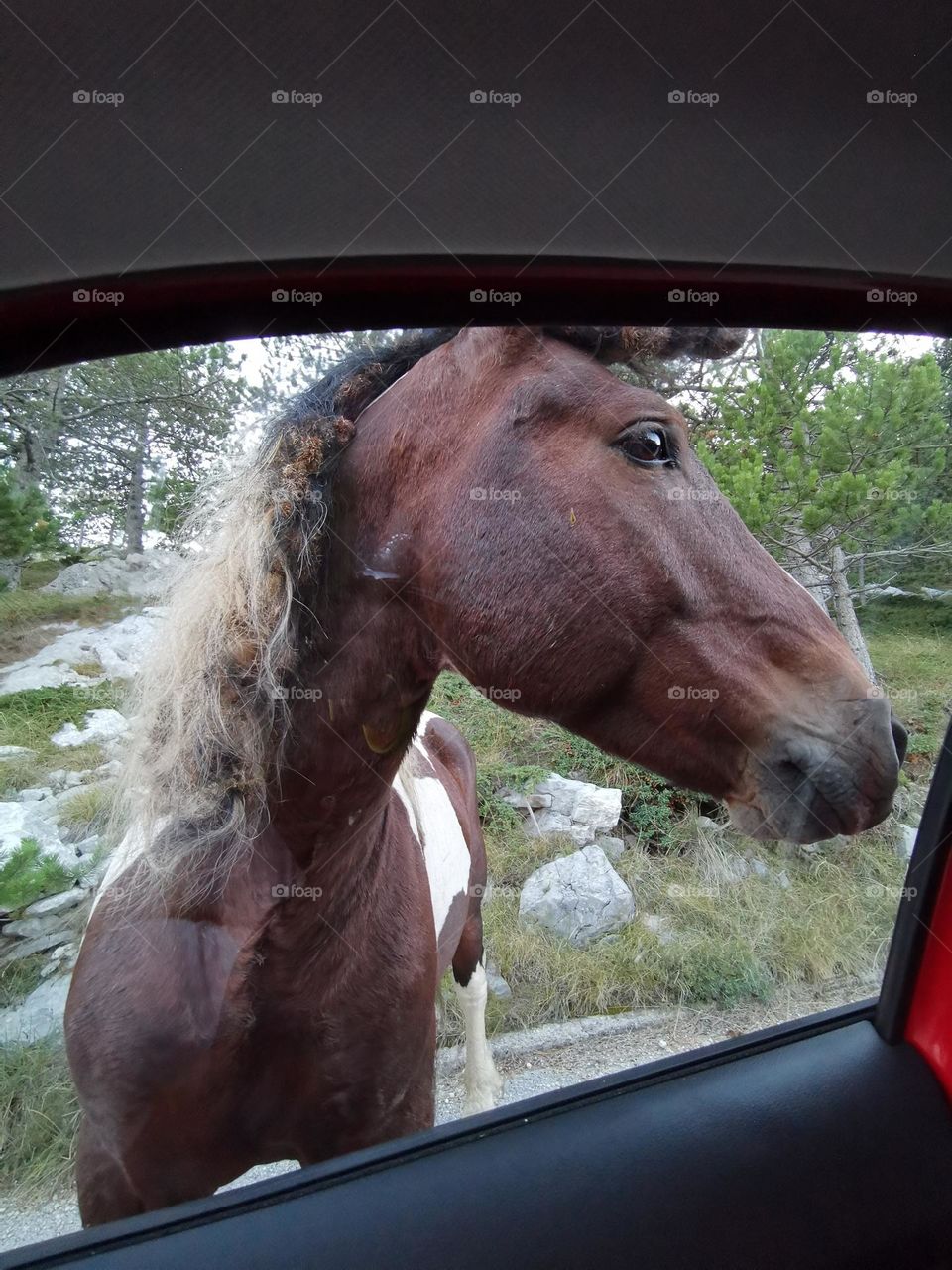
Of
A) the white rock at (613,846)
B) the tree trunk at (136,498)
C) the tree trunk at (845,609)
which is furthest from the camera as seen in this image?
the white rock at (613,846)

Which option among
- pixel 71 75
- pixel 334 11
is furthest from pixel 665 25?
pixel 71 75

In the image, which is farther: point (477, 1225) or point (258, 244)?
point (477, 1225)

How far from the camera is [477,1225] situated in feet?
3.59

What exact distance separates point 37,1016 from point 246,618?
1.15m

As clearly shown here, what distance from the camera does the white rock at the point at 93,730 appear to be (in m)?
1.41

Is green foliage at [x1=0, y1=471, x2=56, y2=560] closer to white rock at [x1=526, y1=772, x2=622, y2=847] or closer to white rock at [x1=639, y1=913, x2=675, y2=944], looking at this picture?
white rock at [x1=526, y1=772, x2=622, y2=847]

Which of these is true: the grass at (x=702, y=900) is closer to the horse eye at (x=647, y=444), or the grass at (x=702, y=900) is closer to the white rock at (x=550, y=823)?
the white rock at (x=550, y=823)

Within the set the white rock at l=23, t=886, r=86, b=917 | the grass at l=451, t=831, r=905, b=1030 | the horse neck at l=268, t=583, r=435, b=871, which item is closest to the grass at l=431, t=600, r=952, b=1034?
the grass at l=451, t=831, r=905, b=1030

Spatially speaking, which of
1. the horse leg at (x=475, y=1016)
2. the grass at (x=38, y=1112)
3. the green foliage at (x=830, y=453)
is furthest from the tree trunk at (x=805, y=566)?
the grass at (x=38, y=1112)

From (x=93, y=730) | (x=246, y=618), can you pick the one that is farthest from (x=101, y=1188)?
(x=246, y=618)

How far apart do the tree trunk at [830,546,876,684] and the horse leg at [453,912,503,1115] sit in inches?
63.4

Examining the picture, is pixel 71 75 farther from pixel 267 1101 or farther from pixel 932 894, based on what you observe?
pixel 932 894

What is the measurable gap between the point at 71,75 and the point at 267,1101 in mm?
1653

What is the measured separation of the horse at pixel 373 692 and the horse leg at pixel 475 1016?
685 millimetres
